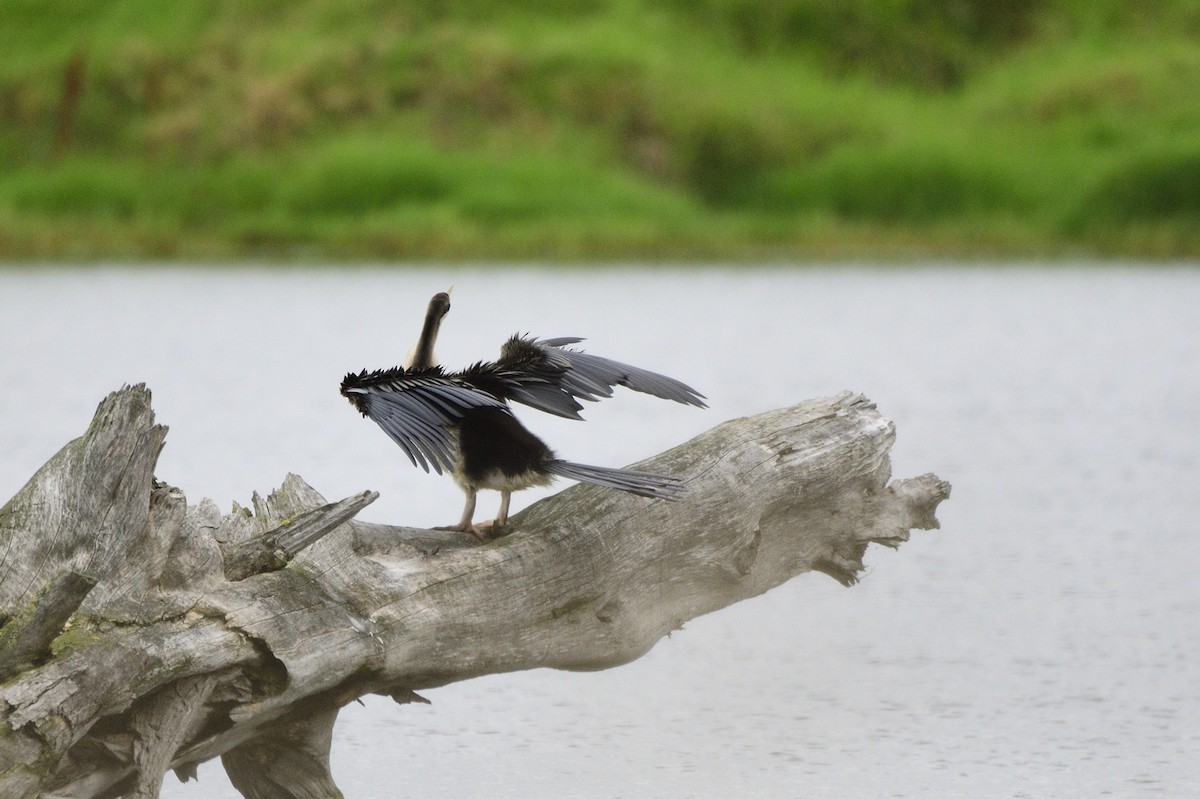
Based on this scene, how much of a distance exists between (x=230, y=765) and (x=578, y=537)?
3.20 feet

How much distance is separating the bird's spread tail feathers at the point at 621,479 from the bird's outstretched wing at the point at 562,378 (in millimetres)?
124

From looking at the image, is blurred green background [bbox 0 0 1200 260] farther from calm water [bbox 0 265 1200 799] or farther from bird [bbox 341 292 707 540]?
bird [bbox 341 292 707 540]

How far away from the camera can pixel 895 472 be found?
8828 millimetres

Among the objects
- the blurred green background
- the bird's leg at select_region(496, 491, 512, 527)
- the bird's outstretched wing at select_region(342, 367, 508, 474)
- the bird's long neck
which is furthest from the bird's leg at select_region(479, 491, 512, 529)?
the blurred green background

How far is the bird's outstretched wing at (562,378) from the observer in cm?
370

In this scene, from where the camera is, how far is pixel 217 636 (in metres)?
3.27

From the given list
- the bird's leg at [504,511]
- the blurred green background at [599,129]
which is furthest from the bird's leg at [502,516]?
the blurred green background at [599,129]

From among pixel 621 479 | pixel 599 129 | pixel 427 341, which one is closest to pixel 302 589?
pixel 621 479

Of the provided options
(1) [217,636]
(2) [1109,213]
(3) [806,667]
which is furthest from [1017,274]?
(1) [217,636]

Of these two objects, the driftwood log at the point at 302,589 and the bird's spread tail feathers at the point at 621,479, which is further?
the bird's spread tail feathers at the point at 621,479

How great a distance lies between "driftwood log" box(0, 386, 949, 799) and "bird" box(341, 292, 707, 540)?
19 cm

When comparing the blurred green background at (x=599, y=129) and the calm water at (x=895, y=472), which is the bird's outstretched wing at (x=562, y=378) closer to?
the calm water at (x=895, y=472)

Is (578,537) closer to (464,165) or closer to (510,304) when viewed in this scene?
(510,304)

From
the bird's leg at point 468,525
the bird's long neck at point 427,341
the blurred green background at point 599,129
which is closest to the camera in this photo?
the bird's leg at point 468,525
